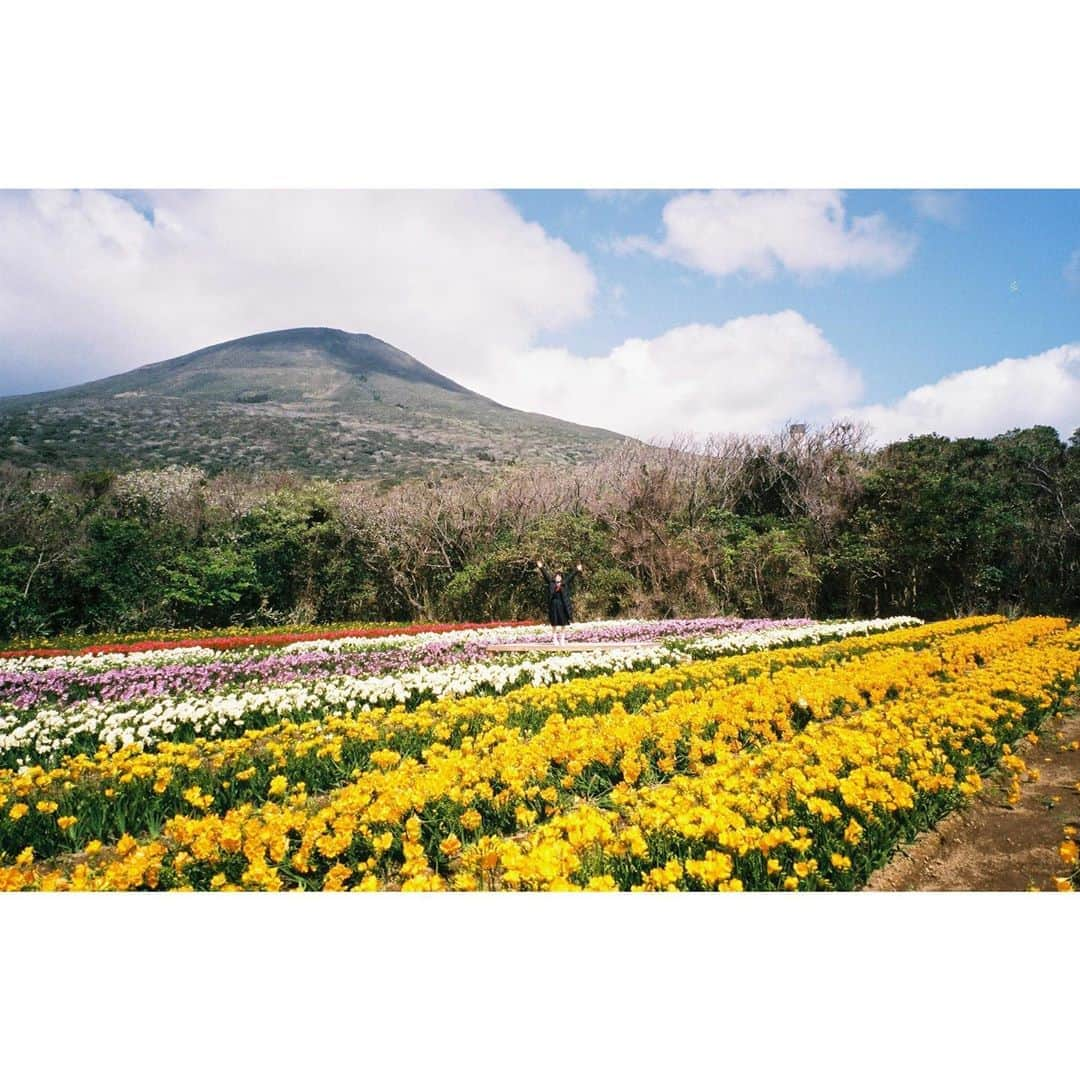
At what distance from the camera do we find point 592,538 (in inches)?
758

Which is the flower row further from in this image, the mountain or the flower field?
the mountain

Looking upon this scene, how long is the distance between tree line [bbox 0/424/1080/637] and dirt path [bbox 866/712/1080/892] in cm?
735

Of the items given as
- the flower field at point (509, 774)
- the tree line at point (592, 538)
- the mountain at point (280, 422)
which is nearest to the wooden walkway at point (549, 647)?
the flower field at point (509, 774)

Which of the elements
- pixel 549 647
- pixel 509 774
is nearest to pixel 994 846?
pixel 509 774

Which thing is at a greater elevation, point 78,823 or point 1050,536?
point 1050,536

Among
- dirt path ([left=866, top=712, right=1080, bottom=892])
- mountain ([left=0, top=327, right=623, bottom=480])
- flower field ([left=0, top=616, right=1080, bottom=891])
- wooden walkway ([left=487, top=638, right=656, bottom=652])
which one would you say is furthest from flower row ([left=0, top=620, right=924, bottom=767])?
mountain ([left=0, top=327, right=623, bottom=480])

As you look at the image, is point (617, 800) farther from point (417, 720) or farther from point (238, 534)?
point (238, 534)

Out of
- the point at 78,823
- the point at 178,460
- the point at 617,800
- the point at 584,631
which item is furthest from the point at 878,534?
the point at 178,460

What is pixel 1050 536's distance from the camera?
31.3 ft

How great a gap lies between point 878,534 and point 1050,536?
7.01 m

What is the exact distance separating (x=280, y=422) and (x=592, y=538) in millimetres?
30194

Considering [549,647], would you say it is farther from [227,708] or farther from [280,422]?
[280,422]

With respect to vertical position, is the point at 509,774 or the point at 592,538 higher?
the point at 592,538

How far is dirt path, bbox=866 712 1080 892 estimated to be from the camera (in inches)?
116
